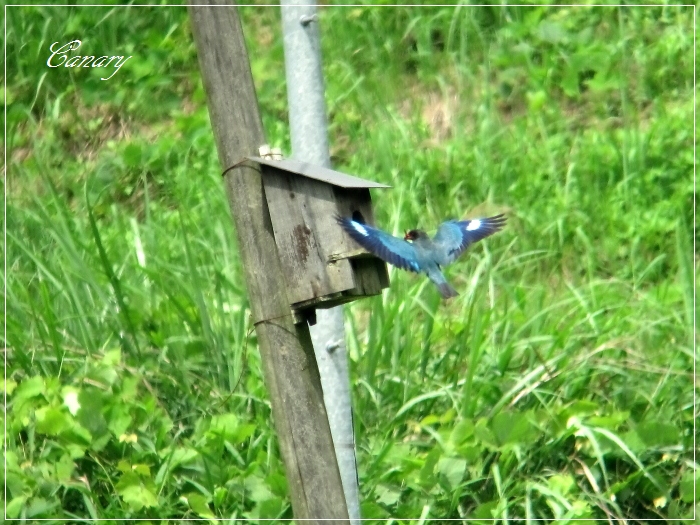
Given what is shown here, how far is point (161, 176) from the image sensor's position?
5777 mm

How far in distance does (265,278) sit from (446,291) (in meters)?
0.48

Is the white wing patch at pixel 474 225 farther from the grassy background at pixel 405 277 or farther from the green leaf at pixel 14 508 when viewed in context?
the green leaf at pixel 14 508

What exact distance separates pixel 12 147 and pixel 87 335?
231cm

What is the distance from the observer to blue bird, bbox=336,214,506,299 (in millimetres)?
2533

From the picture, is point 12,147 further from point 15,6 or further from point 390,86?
point 390,86

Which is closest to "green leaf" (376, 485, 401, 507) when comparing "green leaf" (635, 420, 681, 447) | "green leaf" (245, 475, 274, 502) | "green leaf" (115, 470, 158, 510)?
"green leaf" (245, 475, 274, 502)

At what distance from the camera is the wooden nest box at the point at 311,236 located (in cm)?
255

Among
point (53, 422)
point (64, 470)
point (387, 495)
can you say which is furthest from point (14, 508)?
point (387, 495)

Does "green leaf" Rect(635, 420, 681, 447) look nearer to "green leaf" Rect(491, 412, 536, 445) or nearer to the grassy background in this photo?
the grassy background

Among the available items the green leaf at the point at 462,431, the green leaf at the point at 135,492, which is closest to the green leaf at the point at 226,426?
the green leaf at the point at 135,492

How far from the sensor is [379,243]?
257cm

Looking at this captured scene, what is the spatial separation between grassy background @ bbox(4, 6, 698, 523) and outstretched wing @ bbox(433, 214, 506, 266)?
537mm

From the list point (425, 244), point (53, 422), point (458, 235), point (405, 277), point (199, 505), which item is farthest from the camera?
point (405, 277)

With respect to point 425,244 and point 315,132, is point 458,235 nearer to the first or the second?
point 425,244
